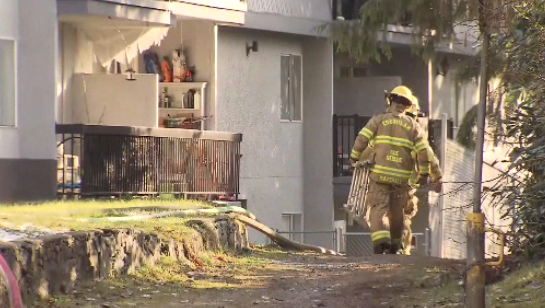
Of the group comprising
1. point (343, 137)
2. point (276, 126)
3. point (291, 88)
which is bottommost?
point (343, 137)

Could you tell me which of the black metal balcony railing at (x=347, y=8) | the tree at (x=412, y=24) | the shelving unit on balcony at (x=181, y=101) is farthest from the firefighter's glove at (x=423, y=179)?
the black metal balcony railing at (x=347, y=8)

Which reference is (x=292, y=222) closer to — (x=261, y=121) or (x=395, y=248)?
(x=261, y=121)

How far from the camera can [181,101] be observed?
21984mm

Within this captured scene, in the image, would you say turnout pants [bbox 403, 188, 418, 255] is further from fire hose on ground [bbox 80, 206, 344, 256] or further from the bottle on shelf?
the bottle on shelf

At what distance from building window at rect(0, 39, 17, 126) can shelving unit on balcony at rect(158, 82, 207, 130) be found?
491 cm

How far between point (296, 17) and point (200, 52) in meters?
3.14

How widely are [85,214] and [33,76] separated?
439 centimetres

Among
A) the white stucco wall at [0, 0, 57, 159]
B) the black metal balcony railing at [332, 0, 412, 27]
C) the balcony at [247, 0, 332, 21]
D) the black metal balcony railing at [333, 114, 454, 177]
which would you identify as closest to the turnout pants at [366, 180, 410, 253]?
the white stucco wall at [0, 0, 57, 159]

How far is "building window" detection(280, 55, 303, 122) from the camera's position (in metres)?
25.2

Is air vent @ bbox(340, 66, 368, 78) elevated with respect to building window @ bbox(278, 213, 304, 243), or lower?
elevated

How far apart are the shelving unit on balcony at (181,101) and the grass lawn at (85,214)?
5.19 metres

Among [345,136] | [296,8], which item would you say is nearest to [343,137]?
[345,136]

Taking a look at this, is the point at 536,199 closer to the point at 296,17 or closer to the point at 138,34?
the point at 138,34

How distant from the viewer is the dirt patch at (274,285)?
33.7 ft
